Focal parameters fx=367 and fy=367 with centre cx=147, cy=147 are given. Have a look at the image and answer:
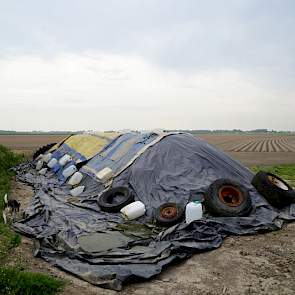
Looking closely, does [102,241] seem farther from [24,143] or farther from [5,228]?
[24,143]

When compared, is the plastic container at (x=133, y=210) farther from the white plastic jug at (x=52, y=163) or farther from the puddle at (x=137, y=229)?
the white plastic jug at (x=52, y=163)

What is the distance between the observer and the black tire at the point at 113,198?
9.61 metres

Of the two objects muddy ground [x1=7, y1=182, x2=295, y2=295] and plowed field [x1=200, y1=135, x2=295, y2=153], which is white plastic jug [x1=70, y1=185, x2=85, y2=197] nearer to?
muddy ground [x1=7, y1=182, x2=295, y2=295]

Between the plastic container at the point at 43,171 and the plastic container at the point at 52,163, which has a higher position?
the plastic container at the point at 52,163

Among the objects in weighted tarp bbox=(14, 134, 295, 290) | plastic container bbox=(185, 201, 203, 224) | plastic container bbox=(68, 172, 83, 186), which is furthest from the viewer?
plastic container bbox=(68, 172, 83, 186)

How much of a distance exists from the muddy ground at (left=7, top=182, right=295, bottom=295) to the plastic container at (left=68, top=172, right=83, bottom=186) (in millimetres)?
5526

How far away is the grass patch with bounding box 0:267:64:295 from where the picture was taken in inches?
198

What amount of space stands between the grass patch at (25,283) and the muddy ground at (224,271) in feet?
0.77

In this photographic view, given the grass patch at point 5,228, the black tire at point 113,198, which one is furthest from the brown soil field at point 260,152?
the black tire at point 113,198

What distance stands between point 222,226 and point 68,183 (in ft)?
23.5

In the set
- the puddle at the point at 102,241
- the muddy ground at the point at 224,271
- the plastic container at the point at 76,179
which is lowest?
the muddy ground at the point at 224,271

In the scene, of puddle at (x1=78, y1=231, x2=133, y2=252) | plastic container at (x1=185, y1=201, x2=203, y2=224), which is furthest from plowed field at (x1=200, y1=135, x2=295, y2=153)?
puddle at (x1=78, y1=231, x2=133, y2=252)

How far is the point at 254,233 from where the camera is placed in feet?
26.7

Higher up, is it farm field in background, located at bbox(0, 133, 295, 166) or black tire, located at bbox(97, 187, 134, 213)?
farm field in background, located at bbox(0, 133, 295, 166)
